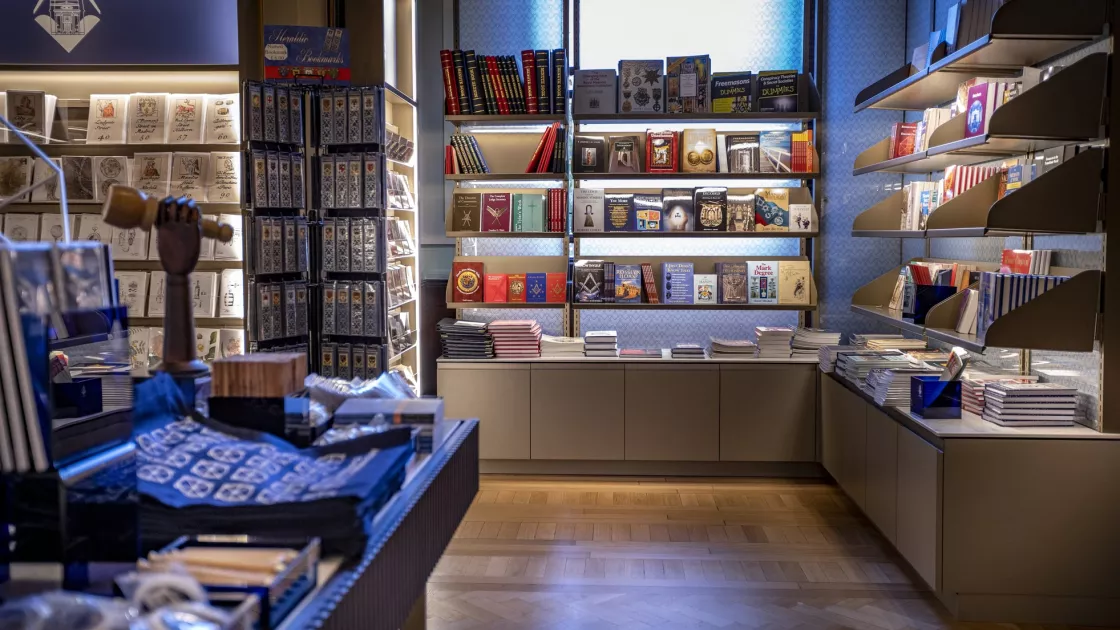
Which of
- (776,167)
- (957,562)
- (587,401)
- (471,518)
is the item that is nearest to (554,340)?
(587,401)

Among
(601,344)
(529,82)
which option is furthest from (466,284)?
(529,82)

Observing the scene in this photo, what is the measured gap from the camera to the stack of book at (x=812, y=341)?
5.77 m

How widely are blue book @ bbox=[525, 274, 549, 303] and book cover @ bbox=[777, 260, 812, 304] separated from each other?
147 centimetres

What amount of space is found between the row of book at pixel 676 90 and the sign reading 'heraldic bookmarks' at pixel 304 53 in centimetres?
161

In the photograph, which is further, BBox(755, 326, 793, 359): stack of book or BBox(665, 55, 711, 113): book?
BBox(665, 55, 711, 113): book

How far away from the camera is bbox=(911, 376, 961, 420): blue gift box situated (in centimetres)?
383

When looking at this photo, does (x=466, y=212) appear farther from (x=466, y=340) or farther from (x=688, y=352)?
(x=688, y=352)

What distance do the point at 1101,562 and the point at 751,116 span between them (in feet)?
10.8

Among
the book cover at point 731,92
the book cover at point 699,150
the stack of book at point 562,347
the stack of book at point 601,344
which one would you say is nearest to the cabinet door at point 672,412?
the stack of book at point 601,344

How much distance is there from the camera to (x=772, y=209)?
5965 millimetres

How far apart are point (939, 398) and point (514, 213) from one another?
2.99 metres

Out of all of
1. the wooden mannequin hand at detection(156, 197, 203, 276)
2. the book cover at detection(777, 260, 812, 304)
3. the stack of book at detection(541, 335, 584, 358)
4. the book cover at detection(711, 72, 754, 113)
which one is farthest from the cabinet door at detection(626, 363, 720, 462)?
the wooden mannequin hand at detection(156, 197, 203, 276)

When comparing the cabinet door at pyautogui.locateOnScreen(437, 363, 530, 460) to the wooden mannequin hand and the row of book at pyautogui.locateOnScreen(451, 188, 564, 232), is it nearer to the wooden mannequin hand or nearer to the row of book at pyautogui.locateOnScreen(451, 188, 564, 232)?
→ the row of book at pyautogui.locateOnScreen(451, 188, 564, 232)

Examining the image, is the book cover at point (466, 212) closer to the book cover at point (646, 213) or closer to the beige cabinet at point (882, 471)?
the book cover at point (646, 213)
